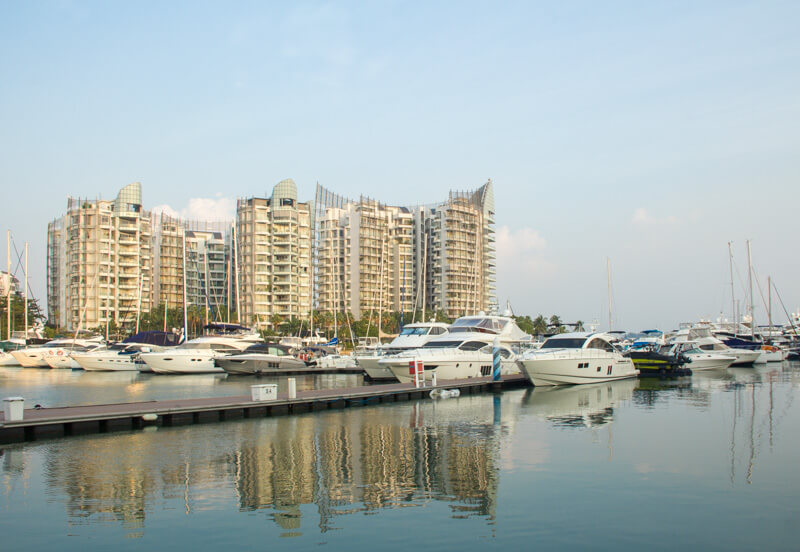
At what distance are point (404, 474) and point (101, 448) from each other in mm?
9870

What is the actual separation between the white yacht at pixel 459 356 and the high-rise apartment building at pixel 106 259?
306 ft

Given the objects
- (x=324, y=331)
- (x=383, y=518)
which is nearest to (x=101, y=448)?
(x=383, y=518)

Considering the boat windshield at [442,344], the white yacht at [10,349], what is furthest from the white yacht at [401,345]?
the white yacht at [10,349]

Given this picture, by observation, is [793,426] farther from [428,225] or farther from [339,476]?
[428,225]

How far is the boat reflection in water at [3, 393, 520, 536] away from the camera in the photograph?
49.0 ft

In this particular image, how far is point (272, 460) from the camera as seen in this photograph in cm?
1969

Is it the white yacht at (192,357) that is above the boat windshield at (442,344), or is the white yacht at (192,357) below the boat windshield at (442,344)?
below

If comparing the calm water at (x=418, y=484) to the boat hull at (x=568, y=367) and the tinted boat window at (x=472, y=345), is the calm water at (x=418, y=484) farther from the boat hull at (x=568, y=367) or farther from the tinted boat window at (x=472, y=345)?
the tinted boat window at (x=472, y=345)

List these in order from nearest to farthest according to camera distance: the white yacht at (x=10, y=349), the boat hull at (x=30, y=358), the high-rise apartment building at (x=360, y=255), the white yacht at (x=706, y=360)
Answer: the white yacht at (x=706, y=360), the boat hull at (x=30, y=358), the white yacht at (x=10, y=349), the high-rise apartment building at (x=360, y=255)

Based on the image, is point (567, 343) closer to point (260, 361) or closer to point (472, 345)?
point (472, 345)

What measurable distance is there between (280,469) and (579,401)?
65.1 feet

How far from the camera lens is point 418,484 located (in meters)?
16.7

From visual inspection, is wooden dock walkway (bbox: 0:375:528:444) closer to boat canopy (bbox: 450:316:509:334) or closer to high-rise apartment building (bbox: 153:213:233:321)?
boat canopy (bbox: 450:316:509:334)

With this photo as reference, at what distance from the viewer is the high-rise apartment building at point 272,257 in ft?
Result: 458
